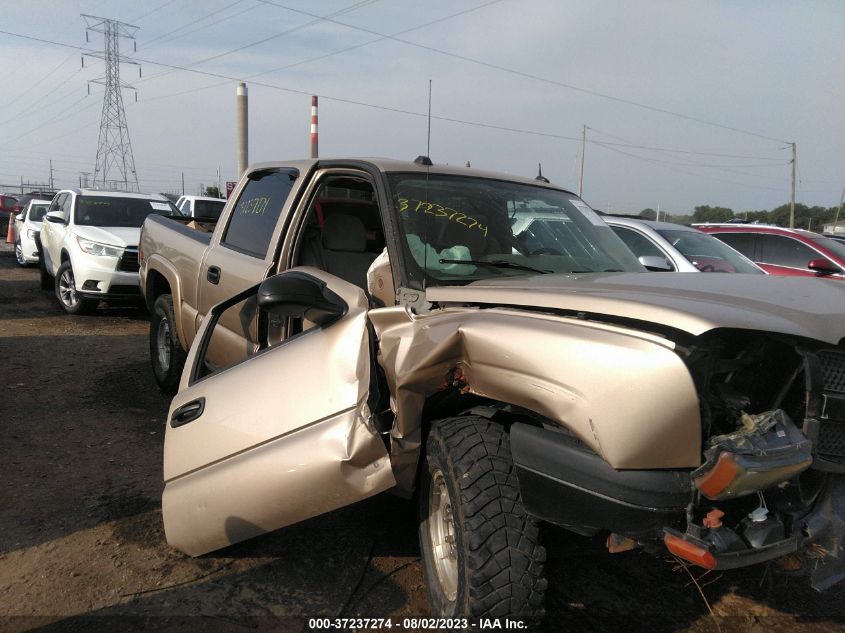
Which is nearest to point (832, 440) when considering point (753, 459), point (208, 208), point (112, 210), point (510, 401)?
point (753, 459)

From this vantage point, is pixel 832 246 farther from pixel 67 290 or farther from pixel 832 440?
pixel 67 290

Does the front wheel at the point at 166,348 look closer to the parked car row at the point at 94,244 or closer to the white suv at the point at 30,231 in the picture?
the parked car row at the point at 94,244

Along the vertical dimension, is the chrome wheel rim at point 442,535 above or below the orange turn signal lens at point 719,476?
below

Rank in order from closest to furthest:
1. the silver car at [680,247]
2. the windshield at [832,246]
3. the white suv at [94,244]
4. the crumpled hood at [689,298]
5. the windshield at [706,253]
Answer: the crumpled hood at [689,298] → the silver car at [680,247] → the windshield at [706,253] → the white suv at [94,244] → the windshield at [832,246]

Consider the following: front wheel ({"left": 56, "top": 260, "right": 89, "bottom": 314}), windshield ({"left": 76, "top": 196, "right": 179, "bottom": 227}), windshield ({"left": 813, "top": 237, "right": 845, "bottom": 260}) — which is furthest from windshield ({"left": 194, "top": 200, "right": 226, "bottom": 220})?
Result: windshield ({"left": 813, "top": 237, "right": 845, "bottom": 260})

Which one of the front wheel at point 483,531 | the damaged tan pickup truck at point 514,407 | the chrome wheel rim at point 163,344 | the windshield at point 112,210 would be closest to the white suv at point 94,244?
the windshield at point 112,210

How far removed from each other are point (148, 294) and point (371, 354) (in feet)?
13.8

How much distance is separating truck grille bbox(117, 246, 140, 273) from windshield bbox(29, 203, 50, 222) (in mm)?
7242

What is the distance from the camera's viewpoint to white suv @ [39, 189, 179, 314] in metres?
8.65

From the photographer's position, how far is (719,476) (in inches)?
67.4

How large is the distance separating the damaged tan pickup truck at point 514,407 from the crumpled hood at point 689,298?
11 millimetres

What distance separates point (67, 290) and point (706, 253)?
8662mm

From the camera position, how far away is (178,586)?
111 inches

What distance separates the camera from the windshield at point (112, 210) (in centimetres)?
957
